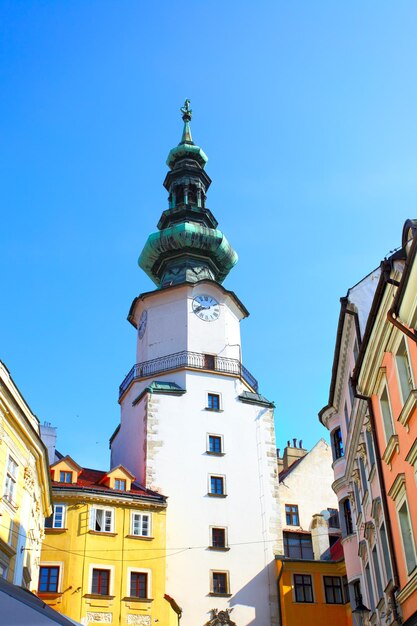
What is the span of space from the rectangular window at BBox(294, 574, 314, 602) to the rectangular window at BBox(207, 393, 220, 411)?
30.7 feet

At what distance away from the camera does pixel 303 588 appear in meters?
34.9

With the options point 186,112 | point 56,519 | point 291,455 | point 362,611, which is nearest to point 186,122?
point 186,112

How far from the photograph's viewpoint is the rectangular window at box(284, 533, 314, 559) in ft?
135

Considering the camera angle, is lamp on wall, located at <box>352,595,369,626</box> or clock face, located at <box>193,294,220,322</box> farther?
clock face, located at <box>193,294,220,322</box>

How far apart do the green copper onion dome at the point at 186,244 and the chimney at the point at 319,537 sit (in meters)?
15.8

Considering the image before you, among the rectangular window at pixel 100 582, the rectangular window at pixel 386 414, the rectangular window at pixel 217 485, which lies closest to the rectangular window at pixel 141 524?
the rectangular window at pixel 100 582

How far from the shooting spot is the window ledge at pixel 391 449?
650 inches

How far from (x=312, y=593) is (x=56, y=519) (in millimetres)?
12658

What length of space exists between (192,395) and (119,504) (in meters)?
Result: 8.09

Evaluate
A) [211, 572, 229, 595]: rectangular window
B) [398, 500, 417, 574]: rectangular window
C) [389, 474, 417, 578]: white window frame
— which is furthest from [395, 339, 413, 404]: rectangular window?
[211, 572, 229, 595]: rectangular window

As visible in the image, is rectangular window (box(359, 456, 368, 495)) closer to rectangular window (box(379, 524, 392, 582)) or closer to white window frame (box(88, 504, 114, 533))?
rectangular window (box(379, 524, 392, 582))

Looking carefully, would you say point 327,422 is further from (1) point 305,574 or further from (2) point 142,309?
(2) point 142,309

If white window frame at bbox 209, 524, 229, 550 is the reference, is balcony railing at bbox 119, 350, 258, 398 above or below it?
above

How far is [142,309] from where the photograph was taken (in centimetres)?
4444
